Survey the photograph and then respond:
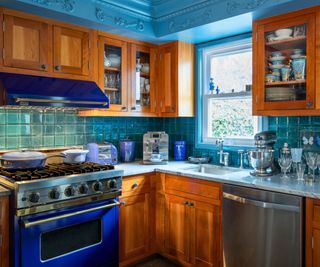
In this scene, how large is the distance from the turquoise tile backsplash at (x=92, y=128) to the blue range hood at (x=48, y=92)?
0.42 m

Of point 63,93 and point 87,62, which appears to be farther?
point 87,62

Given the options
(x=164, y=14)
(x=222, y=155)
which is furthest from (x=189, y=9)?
(x=222, y=155)

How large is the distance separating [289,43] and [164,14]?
1.21 metres

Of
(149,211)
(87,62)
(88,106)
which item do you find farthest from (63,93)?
(149,211)

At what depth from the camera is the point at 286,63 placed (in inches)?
96.7

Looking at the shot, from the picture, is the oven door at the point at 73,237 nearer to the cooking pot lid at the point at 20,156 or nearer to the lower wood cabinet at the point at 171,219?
the lower wood cabinet at the point at 171,219

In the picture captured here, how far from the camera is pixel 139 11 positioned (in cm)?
295

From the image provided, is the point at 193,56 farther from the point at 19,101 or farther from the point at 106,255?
the point at 106,255

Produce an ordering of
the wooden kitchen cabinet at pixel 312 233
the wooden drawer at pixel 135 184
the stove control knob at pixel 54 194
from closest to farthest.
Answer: the wooden kitchen cabinet at pixel 312 233 < the stove control knob at pixel 54 194 < the wooden drawer at pixel 135 184

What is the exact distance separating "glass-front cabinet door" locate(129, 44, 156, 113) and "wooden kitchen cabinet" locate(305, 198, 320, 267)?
6.28 feet

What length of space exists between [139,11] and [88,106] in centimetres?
107

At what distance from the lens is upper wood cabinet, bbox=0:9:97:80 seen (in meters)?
2.37

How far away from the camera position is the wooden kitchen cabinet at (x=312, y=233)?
1.90m

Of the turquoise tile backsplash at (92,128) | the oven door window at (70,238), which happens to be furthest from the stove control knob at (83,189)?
the turquoise tile backsplash at (92,128)
